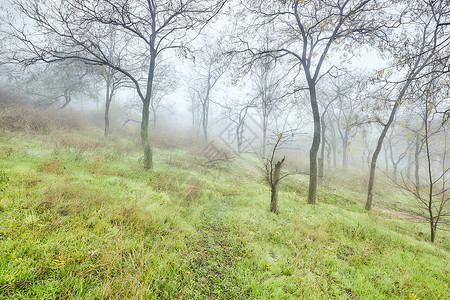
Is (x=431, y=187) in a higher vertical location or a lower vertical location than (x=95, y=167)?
higher

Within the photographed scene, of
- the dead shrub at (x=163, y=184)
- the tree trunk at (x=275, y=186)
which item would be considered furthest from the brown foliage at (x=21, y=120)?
the tree trunk at (x=275, y=186)

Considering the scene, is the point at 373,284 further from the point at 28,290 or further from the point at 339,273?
the point at 28,290

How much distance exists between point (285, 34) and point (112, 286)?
9397mm

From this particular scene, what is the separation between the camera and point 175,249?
10.6ft

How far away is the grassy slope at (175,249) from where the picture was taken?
2225mm

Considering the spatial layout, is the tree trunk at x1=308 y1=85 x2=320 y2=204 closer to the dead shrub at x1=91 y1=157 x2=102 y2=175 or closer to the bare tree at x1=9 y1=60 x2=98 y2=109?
the dead shrub at x1=91 y1=157 x2=102 y2=175

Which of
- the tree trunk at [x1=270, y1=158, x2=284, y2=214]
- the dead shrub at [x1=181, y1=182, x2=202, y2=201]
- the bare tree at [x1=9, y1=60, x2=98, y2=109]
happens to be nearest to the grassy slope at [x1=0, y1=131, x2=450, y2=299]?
the dead shrub at [x1=181, y1=182, x2=202, y2=201]

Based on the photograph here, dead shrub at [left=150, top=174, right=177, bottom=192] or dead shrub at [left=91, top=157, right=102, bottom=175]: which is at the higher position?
dead shrub at [left=91, top=157, right=102, bottom=175]

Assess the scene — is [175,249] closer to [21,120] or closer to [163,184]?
[163,184]

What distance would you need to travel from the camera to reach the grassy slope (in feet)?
7.30

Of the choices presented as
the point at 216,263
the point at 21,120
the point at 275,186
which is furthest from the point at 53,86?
the point at 216,263

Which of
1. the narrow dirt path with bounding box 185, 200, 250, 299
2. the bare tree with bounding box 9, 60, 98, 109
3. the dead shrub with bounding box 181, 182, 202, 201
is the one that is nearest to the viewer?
the narrow dirt path with bounding box 185, 200, 250, 299

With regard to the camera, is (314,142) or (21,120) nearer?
(314,142)

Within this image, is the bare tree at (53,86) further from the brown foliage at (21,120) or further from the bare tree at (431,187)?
the bare tree at (431,187)
